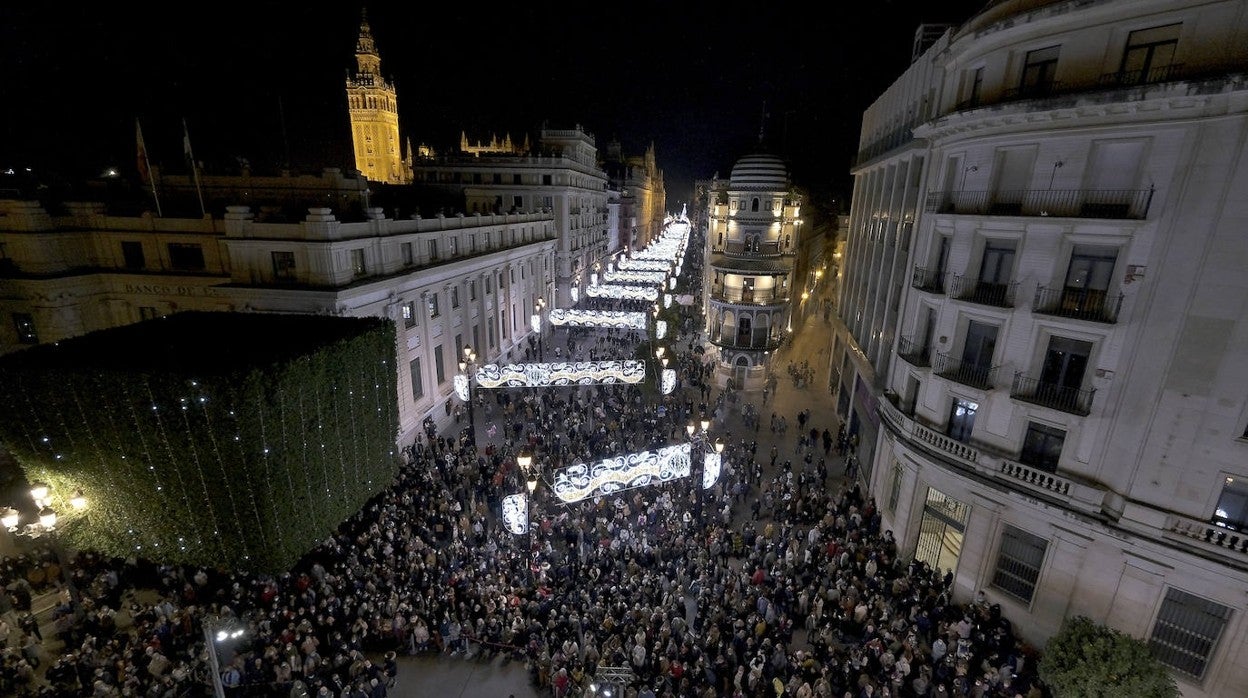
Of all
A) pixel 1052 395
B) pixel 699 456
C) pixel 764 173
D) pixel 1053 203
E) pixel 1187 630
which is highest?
pixel 764 173

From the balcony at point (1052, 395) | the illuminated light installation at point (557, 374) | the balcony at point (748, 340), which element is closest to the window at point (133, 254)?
the illuminated light installation at point (557, 374)

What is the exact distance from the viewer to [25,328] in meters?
25.4

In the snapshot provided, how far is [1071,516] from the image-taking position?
14.6 meters

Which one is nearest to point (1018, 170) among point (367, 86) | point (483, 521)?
point (483, 521)

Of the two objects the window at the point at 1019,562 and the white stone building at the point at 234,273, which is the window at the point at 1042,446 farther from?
the white stone building at the point at 234,273

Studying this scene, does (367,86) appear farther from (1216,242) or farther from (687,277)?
(1216,242)

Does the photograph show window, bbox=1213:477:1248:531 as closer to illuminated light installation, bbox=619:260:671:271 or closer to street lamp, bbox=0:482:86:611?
street lamp, bbox=0:482:86:611

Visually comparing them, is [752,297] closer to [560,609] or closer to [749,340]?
[749,340]

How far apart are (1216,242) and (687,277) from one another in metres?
69.8

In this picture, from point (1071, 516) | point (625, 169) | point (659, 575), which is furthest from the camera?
point (625, 169)

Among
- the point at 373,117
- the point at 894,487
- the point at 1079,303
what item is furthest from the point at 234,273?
the point at 373,117

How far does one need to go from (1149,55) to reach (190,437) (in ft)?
87.7

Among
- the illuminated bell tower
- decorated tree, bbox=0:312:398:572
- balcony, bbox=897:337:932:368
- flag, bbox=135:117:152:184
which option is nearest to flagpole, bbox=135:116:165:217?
flag, bbox=135:117:152:184

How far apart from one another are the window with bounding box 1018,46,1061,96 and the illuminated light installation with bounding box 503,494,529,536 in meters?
19.0
